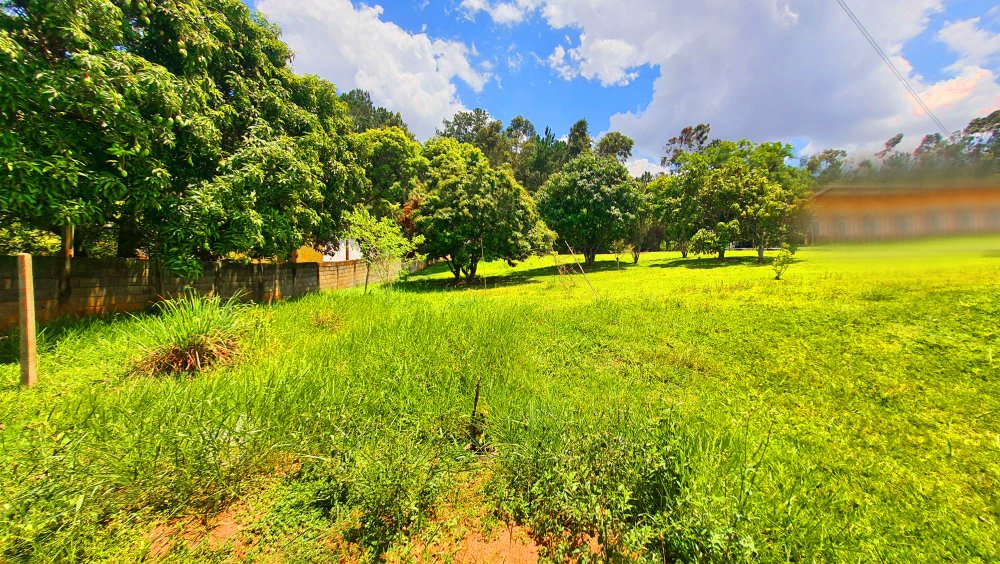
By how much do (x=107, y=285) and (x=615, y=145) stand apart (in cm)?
4914

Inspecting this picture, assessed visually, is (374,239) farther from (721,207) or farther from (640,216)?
(721,207)

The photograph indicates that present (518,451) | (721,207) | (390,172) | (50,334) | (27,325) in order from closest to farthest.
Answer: (518,451), (27,325), (50,334), (721,207), (390,172)

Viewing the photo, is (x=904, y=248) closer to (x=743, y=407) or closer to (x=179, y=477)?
(x=743, y=407)

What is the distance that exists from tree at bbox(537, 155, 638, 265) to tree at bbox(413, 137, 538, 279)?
456 centimetres

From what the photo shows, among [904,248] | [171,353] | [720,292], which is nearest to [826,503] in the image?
[904,248]

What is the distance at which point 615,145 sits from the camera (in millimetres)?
44344

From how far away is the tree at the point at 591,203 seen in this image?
19230mm

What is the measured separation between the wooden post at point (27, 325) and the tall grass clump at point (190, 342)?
Result: 2.38 feet

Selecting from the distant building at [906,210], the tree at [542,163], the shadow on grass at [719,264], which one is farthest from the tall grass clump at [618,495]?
the tree at [542,163]

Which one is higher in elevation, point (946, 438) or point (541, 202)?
point (541, 202)

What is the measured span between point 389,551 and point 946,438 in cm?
442

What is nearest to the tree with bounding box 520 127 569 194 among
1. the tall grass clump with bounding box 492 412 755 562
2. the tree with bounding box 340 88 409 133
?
the tree with bounding box 340 88 409 133

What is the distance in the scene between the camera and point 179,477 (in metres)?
1.99

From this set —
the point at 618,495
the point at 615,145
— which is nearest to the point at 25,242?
the point at 618,495
